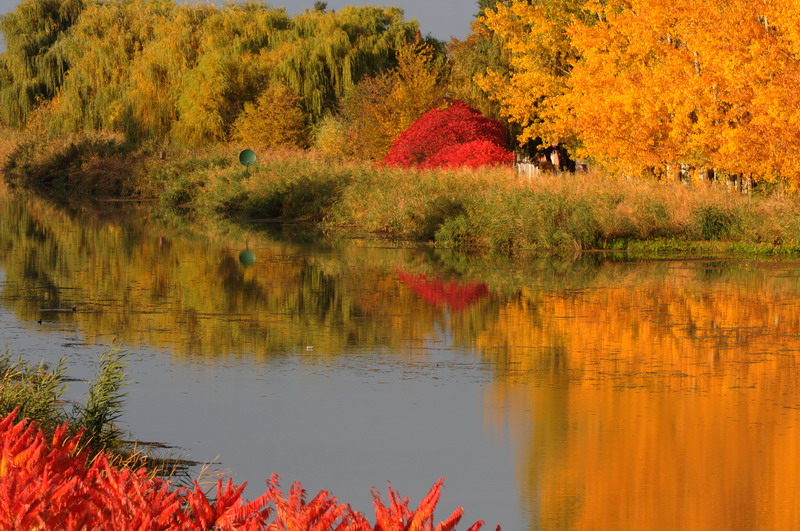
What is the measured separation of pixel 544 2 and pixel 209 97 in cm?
1984

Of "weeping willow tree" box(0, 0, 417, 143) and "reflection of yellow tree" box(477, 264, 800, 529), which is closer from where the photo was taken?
"reflection of yellow tree" box(477, 264, 800, 529)

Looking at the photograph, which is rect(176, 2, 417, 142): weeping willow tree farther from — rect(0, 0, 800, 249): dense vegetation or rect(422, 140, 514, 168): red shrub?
rect(422, 140, 514, 168): red shrub

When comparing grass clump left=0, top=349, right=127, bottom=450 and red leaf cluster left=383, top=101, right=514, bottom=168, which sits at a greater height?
red leaf cluster left=383, top=101, right=514, bottom=168

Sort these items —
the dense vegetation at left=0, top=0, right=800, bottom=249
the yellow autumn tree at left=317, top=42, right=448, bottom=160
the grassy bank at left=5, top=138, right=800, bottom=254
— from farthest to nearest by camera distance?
the yellow autumn tree at left=317, top=42, right=448, bottom=160 → the dense vegetation at left=0, top=0, right=800, bottom=249 → the grassy bank at left=5, top=138, right=800, bottom=254

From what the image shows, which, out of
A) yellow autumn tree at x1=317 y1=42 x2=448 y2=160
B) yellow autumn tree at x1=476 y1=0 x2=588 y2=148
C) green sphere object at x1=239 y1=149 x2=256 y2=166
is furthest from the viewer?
green sphere object at x1=239 y1=149 x2=256 y2=166

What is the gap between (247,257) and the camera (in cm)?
2792

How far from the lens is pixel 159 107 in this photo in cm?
5966

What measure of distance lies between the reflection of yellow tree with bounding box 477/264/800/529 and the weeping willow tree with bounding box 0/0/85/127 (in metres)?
52.7

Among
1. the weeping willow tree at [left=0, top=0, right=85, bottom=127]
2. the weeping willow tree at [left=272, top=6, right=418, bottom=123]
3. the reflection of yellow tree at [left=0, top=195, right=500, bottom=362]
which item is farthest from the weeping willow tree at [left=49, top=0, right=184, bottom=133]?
the reflection of yellow tree at [left=0, top=195, right=500, bottom=362]

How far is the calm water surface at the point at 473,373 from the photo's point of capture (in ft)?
30.7

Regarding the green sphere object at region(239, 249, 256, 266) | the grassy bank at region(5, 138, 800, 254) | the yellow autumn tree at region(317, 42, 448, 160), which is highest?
the yellow autumn tree at region(317, 42, 448, 160)

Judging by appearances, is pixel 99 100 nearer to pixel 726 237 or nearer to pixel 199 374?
pixel 726 237

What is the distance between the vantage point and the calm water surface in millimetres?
9344

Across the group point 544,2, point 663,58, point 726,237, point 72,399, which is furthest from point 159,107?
point 72,399
